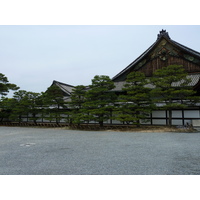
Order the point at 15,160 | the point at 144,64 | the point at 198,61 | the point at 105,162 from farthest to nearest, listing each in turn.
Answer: the point at 144,64 → the point at 198,61 → the point at 15,160 → the point at 105,162

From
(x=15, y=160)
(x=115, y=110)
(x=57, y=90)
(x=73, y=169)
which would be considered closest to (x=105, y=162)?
(x=73, y=169)

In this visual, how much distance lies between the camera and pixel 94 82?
15.2 metres

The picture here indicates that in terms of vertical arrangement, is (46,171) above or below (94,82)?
below

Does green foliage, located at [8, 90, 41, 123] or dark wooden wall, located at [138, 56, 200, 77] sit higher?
dark wooden wall, located at [138, 56, 200, 77]

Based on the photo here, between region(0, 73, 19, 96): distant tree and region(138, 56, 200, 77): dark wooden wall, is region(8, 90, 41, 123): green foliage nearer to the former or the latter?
region(0, 73, 19, 96): distant tree

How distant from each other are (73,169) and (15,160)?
2.31m

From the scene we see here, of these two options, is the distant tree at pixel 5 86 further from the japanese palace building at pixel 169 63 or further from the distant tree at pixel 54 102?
the japanese palace building at pixel 169 63

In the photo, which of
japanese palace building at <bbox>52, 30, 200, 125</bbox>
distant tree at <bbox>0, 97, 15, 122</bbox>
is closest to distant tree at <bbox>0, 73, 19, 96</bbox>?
distant tree at <bbox>0, 97, 15, 122</bbox>

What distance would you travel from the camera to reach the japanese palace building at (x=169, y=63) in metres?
13.7

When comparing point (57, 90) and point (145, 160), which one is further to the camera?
point (57, 90)

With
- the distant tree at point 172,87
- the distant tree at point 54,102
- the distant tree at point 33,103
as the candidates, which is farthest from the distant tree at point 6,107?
the distant tree at point 172,87

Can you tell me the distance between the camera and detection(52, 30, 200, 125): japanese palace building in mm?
13651

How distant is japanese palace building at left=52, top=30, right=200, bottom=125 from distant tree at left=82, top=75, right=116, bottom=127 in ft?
5.65

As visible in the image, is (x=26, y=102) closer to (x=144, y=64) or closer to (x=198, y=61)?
(x=144, y=64)
